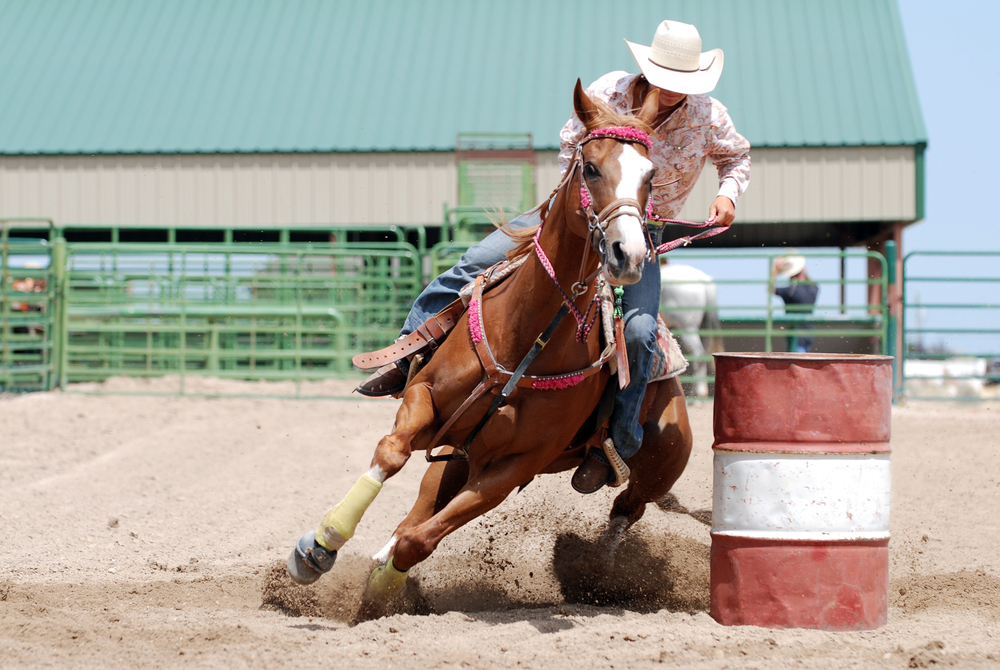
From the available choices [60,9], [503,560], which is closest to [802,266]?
[503,560]

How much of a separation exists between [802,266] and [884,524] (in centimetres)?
698

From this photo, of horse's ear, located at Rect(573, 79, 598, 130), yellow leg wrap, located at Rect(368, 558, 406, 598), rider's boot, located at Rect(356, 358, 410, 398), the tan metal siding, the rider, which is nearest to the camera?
horse's ear, located at Rect(573, 79, 598, 130)

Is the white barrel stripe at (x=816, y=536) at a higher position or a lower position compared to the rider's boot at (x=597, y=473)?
lower

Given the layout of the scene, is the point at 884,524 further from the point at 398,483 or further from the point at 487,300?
the point at 398,483

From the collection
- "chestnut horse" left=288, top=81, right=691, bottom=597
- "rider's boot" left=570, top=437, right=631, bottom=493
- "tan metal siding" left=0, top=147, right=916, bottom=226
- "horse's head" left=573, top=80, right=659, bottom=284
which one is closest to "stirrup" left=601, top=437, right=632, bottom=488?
"rider's boot" left=570, top=437, right=631, bottom=493

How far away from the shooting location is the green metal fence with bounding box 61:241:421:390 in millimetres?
10484

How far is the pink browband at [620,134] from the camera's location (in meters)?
2.96

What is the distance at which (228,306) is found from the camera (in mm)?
11555

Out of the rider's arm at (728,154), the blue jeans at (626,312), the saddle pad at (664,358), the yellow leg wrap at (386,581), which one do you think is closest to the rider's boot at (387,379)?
the blue jeans at (626,312)

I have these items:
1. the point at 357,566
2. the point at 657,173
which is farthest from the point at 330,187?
the point at 657,173

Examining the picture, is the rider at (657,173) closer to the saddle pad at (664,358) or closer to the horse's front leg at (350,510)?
the saddle pad at (664,358)

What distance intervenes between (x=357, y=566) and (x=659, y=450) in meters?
1.43

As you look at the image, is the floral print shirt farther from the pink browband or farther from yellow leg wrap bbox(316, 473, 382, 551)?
yellow leg wrap bbox(316, 473, 382, 551)

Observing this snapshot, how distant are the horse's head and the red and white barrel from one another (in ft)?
2.99
